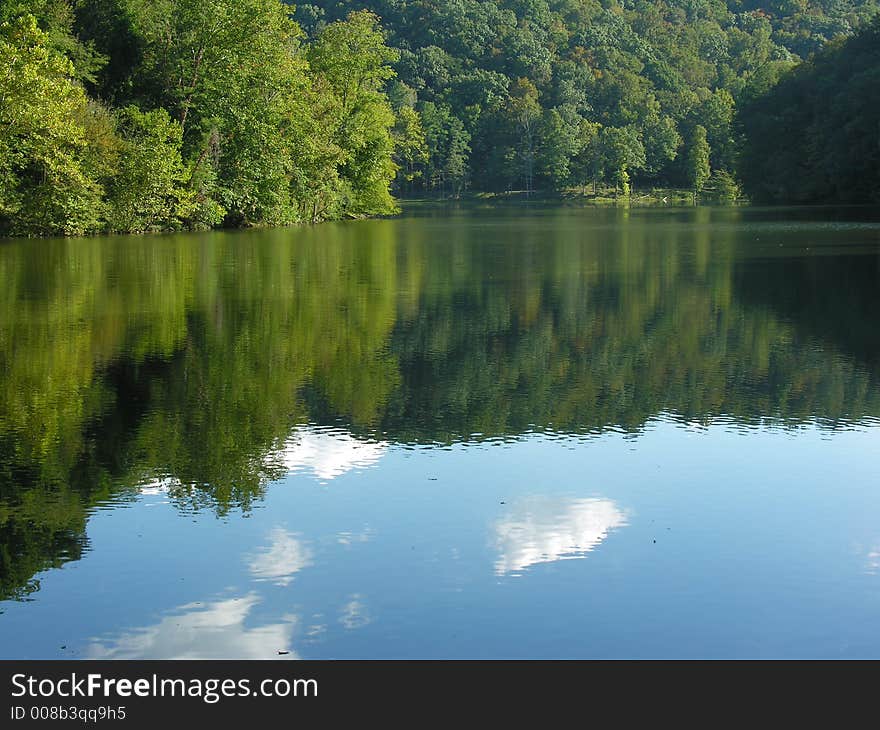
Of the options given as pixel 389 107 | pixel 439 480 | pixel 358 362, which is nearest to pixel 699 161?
pixel 389 107

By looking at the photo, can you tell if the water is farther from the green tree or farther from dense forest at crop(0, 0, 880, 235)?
dense forest at crop(0, 0, 880, 235)

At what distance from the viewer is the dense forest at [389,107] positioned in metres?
41.3

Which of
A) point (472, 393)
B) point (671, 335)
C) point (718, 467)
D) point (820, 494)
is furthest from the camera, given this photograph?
point (671, 335)

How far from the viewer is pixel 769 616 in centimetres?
529

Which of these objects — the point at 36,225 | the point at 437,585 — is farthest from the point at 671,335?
the point at 36,225

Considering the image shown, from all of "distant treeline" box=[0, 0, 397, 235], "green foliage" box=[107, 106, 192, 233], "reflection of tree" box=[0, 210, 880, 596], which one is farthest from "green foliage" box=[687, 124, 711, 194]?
"reflection of tree" box=[0, 210, 880, 596]

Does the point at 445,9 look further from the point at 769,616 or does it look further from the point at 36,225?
the point at 769,616

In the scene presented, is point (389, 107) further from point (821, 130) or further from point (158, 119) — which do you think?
point (158, 119)

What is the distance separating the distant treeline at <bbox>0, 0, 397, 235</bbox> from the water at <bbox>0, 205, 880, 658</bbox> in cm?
2194

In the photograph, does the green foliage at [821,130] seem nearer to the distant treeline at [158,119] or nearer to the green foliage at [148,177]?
the distant treeline at [158,119]

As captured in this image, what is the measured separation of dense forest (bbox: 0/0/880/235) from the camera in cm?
4134

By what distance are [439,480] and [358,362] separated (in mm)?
4939

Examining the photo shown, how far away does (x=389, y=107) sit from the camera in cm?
7619
